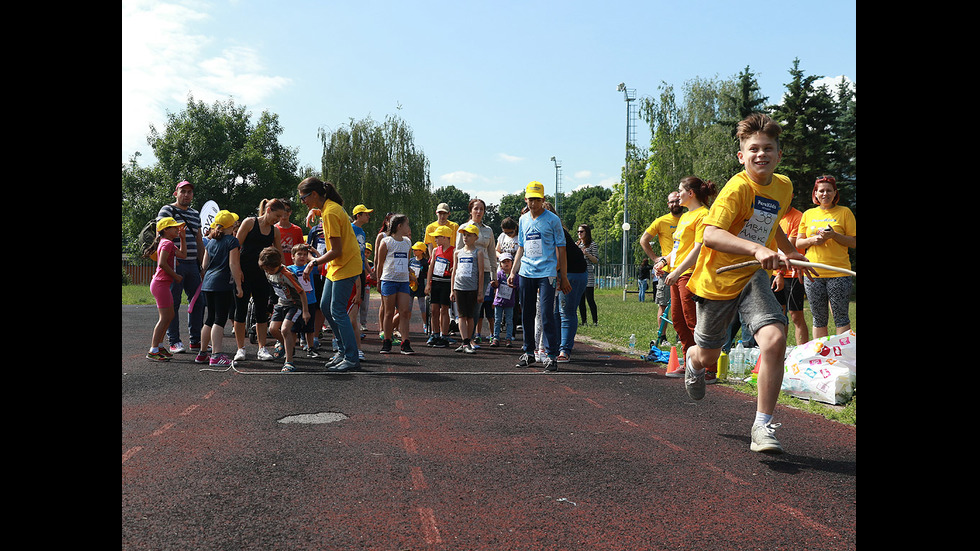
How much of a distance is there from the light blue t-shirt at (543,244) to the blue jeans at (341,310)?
6.76 ft

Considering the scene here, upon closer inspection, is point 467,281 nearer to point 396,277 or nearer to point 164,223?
point 396,277

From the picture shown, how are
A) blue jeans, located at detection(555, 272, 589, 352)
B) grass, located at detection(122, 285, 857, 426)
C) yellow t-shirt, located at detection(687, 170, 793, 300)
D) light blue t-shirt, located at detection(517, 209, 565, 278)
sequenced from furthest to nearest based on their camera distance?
blue jeans, located at detection(555, 272, 589, 352) → light blue t-shirt, located at detection(517, 209, 565, 278) → grass, located at detection(122, 285, 857, 426) → yellow t-shirt, located at detection(687, 170, 793, 300)

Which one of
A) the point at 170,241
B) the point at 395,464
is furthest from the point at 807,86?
the point at 395,464

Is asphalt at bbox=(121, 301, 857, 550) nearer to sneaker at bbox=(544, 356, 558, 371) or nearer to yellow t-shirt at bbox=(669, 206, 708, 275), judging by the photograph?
sneaker at bbox=(544, 356, 558, 371)

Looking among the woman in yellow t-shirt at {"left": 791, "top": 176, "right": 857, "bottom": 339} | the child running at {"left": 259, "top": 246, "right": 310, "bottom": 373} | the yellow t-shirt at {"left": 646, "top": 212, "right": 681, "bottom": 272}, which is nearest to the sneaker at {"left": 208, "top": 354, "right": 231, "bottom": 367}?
the child running at {"left": 259, "top": 246, "right": 310, "bottom": 373}

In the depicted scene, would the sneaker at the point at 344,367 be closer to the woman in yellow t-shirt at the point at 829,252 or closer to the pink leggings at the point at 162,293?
the pink leggings at the point at 162,293

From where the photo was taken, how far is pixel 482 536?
297 cm

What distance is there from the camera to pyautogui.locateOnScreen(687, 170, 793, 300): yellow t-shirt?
4348mm

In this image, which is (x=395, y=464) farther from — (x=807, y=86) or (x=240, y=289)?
(x=807, y=86)

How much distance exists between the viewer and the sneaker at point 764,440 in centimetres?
414

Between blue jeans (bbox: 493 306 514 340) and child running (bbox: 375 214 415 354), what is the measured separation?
181 centimetres

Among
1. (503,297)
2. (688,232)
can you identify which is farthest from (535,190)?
(503,297)

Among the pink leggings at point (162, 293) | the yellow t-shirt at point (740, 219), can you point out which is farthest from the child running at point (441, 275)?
the yellow t-shirt at point (740, 219)
